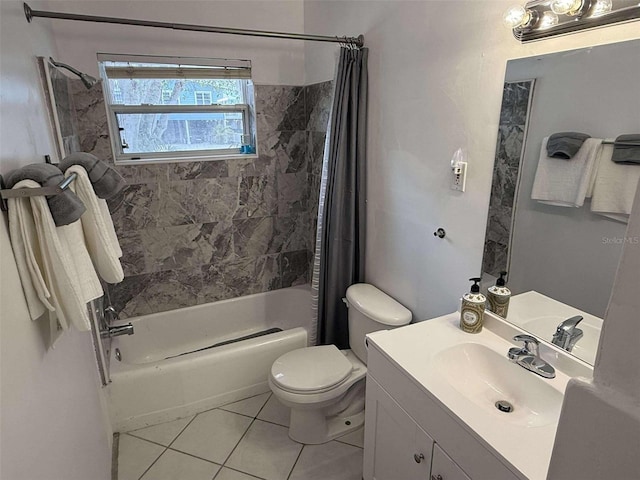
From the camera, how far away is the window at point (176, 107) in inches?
97.9

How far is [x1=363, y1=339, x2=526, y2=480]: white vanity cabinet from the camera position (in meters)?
1.08

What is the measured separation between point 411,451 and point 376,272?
1041mm

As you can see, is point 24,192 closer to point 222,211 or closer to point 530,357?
point 530,357

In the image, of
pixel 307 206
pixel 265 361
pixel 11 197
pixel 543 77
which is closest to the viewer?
pixel 11 197

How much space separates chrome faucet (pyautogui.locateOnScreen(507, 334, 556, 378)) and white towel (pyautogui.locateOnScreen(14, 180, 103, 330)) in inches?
52.4

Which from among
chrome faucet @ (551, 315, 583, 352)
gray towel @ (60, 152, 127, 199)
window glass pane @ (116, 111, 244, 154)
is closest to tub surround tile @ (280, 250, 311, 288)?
window glass pane @ (116, 111, 244, 154)

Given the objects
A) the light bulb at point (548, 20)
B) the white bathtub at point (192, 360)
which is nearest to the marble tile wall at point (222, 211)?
the white bathtub at point (192, 360)

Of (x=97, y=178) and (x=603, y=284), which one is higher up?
(x=97, y=178)

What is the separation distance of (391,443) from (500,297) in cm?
69

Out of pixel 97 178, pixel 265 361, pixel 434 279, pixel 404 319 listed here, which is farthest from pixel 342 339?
pixel 97 178

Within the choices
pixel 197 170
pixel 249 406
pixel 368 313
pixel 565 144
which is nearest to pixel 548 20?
pixel 565 144

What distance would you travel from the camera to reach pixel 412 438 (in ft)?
4.40

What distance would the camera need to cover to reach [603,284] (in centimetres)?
117

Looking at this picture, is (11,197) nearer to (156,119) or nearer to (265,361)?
(265,361)
